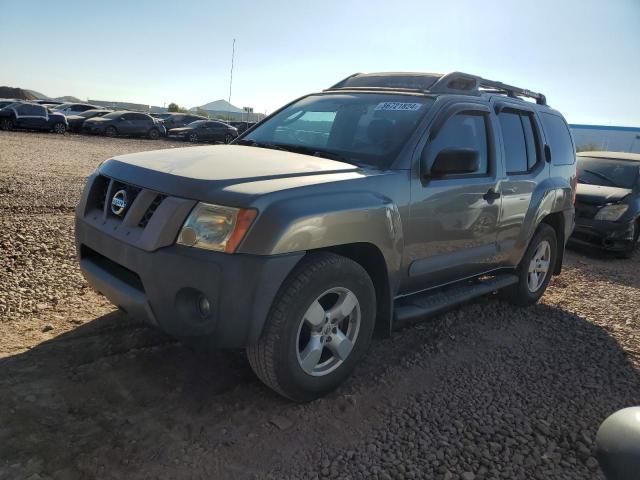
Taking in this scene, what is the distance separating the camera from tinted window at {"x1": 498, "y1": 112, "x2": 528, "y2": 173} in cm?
438

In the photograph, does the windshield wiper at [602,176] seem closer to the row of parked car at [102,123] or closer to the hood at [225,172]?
the hood at [225,172]

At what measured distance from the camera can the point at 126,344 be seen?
347 cm

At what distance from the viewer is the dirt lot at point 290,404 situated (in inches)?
98.5

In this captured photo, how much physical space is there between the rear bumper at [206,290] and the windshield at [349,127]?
3.91 ft

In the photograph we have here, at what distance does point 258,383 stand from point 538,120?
3.67 meters

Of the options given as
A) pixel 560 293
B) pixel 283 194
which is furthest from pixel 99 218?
pixel 560 293

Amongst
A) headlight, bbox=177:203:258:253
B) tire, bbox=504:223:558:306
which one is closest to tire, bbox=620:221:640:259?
tire, bbox=504:223:558:306

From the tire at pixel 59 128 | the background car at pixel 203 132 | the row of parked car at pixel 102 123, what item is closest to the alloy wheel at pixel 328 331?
the row of parked car at pixel 102 123

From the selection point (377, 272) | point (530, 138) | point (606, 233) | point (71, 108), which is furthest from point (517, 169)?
point (71, 108)

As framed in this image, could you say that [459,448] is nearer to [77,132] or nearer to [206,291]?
[206,291]

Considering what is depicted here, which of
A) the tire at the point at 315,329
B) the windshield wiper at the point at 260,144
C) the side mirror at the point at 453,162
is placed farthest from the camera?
the windshield wiper at the point at 260,144

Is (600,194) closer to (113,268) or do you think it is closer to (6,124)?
(113,268)

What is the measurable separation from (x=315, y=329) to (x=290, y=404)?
1.62ft

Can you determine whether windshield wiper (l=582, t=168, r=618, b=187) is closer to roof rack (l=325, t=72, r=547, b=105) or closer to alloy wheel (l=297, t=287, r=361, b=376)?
roof rack (l=325, t=72, r=547, b=105)
